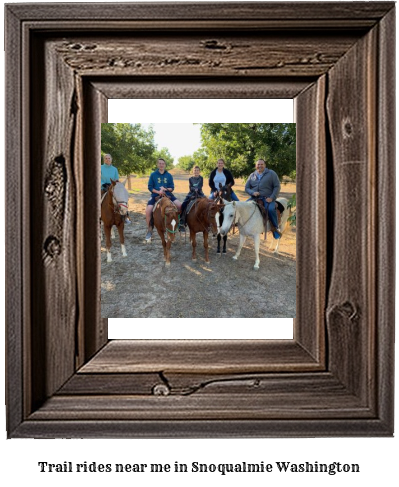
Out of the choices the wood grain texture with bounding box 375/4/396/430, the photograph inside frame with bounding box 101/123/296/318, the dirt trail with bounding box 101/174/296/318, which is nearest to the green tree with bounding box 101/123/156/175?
the photograph inside frame with bounding box 101/123/296/318

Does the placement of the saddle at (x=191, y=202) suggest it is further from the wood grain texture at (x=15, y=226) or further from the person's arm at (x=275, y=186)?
the wood grain texture at (x=15, y=226)

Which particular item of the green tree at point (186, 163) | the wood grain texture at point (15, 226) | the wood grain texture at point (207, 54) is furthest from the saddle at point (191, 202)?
the wood grain texture at point (15, 226)

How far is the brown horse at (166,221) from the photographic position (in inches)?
65.6

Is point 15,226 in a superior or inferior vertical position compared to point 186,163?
inferior

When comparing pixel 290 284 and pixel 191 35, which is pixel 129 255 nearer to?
pixel 290 284

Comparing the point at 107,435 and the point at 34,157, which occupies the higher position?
the point at 34,157

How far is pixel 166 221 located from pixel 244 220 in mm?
343

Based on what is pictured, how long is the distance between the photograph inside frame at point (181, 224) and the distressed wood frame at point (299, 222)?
8cm

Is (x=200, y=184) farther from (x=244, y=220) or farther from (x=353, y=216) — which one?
(x=353, y=216)

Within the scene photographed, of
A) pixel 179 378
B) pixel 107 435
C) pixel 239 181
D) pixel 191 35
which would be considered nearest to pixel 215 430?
pixel 179 378

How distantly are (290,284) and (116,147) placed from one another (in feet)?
3.07

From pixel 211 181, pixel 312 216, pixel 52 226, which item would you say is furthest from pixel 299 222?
pixel 52 226

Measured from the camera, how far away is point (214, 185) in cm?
167

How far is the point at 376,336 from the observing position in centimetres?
158
